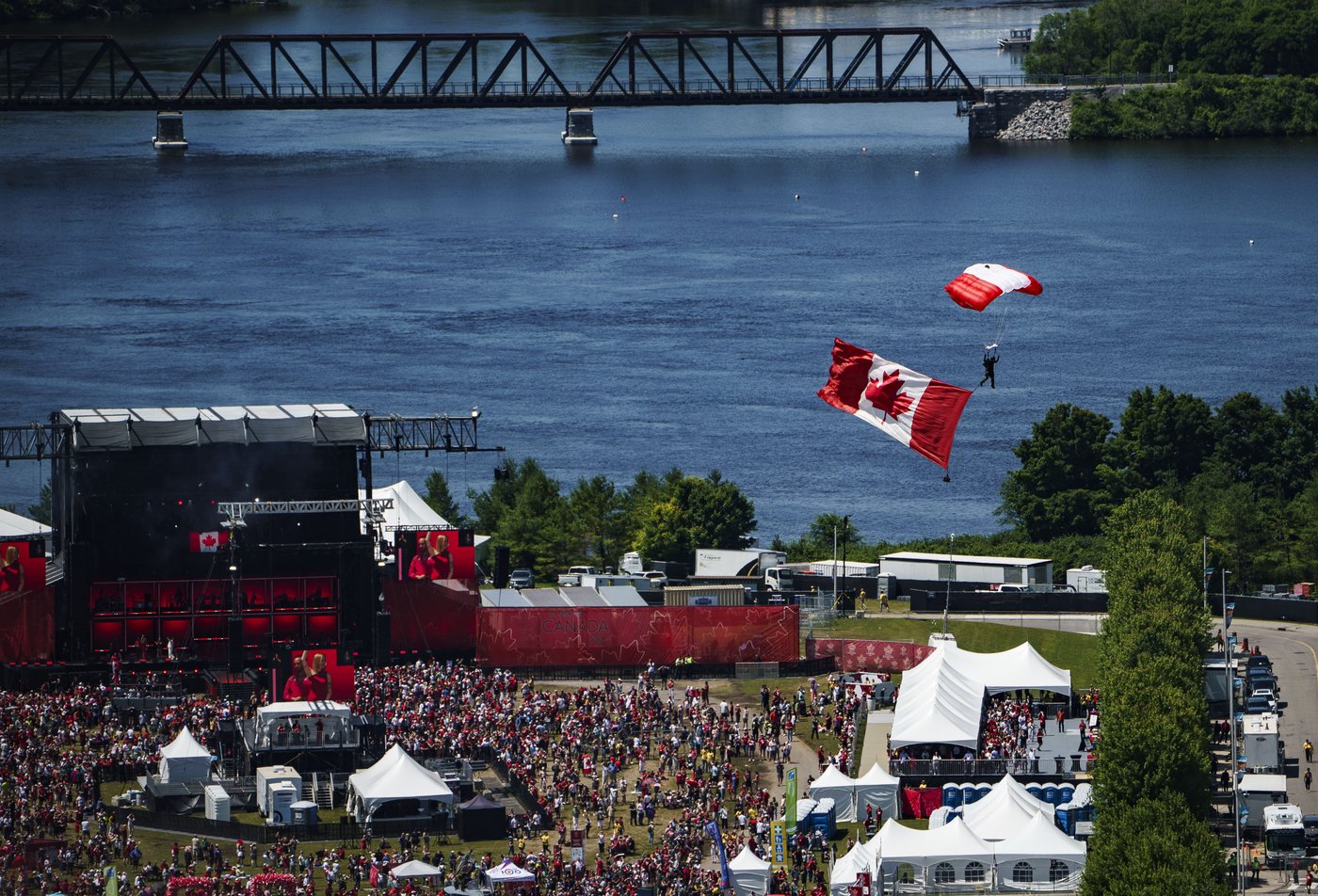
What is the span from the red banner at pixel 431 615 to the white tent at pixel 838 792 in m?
18.4

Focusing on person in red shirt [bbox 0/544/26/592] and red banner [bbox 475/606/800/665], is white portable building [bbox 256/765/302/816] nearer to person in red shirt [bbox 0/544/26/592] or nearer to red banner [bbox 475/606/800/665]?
red banner [bbox 475/606/800/665]

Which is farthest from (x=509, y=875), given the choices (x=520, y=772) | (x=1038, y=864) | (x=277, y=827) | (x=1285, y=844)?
(x=1285, y=844)

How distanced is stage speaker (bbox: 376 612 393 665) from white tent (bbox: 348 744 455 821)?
1399 cm

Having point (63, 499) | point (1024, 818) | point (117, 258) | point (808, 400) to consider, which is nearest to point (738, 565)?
point (63, 499)

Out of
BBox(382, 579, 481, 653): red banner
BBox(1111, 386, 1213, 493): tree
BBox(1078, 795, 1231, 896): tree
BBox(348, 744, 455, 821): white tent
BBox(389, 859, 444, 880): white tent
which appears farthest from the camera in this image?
BBox(1111, 386, 1213, 493): tree

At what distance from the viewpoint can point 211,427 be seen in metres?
71.1

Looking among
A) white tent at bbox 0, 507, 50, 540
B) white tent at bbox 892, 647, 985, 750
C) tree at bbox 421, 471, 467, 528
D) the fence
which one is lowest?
the fence

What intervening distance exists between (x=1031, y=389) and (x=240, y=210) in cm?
8059

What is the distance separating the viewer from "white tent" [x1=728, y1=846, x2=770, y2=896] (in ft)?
162

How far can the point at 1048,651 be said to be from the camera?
71.9 metres

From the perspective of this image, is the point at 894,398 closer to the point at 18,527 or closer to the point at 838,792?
the point at 838,792

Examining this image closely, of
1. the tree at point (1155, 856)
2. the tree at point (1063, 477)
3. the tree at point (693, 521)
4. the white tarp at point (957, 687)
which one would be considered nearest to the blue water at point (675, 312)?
the tree at point (1063, 477)

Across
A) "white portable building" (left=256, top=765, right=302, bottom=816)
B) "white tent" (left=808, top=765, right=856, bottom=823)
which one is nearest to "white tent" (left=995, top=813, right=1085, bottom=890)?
"white tent" (left=808, top=765, right=856, bottom=823)

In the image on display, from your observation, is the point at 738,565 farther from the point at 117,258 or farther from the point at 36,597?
the point at 117,258
